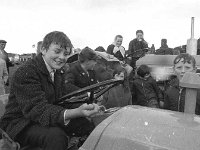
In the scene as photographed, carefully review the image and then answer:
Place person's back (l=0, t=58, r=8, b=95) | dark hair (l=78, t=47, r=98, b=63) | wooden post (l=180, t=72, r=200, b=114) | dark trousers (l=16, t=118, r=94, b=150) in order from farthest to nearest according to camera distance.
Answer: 1. person's back (l=0, t=58, r=8, b=95)
2. dark hair (l=78, t=47, r=98, b=63)
3. dark trousers (l=16, t=118, r=94, b=150)
4. wooden post (l=180, t=72, r=200, b=114)

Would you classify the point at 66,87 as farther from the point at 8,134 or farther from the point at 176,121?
the point at 176,121

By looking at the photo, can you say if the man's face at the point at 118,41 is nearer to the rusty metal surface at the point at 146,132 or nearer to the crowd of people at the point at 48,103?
the crowd of people at the point at 48,103

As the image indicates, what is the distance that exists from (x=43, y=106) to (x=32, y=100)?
97mm

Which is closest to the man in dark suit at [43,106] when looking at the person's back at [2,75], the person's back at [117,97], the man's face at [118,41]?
the person's back at [117,97]

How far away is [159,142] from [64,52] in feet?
4.02

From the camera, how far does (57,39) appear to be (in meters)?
2.53

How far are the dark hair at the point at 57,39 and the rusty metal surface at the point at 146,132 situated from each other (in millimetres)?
800

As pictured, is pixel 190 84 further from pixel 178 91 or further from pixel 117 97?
pixel 117 97

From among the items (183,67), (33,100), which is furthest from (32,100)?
(183,67)

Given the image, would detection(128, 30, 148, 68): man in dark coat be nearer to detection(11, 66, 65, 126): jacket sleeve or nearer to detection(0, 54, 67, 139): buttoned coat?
detection(0, 54, 67, 139): buttoned coat

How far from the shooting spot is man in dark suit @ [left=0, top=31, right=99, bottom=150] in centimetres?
224

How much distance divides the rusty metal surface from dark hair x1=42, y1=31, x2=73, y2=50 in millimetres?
800

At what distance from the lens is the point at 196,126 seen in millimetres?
1883

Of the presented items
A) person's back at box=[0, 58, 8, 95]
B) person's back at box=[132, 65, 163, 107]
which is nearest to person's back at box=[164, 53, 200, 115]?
person's back at box=[132, 65, 163, 107]
